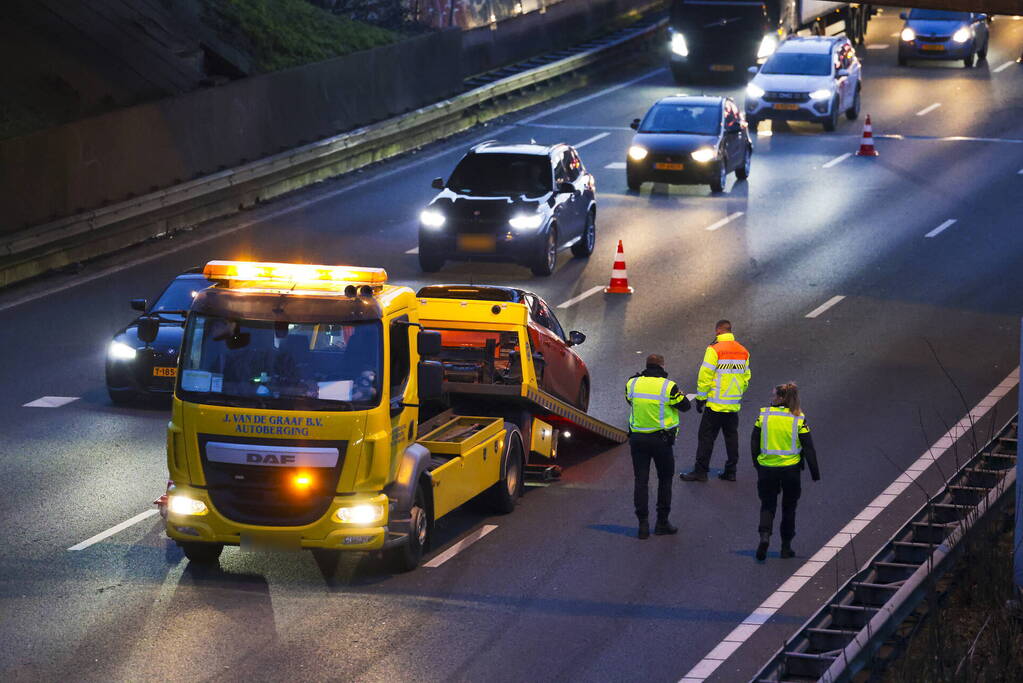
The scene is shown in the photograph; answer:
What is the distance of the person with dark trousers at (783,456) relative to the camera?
15555 mm

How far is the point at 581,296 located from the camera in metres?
26.6

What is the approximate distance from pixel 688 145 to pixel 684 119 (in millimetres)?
1239

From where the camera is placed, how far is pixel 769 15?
153ft

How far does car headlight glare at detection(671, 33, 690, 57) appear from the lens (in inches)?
1815

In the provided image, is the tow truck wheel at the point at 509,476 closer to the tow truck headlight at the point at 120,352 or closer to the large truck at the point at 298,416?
the large truck at the point at 298,416

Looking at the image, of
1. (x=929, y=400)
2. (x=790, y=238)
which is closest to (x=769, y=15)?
(x=790, y=238)

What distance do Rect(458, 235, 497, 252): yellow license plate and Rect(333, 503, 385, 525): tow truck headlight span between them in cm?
1311

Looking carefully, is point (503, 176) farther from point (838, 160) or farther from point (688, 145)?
point (838, 160)

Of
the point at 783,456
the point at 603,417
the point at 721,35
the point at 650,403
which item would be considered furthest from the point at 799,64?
the point at 783,456

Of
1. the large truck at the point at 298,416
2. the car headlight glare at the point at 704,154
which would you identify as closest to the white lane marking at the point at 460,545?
the large truck at the point at 298,416

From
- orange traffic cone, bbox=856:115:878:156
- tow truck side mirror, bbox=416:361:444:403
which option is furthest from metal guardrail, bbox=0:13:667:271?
tow truck side mirror, bbox=416:361:444:403

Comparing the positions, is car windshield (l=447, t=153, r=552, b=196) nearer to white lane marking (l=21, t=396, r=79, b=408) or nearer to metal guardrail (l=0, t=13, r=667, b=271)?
metal guardrail (l=0, t=13, r=667, b=271)

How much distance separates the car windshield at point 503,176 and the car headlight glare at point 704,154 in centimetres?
643

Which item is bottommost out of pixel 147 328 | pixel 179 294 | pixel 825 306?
pixel 825 306
